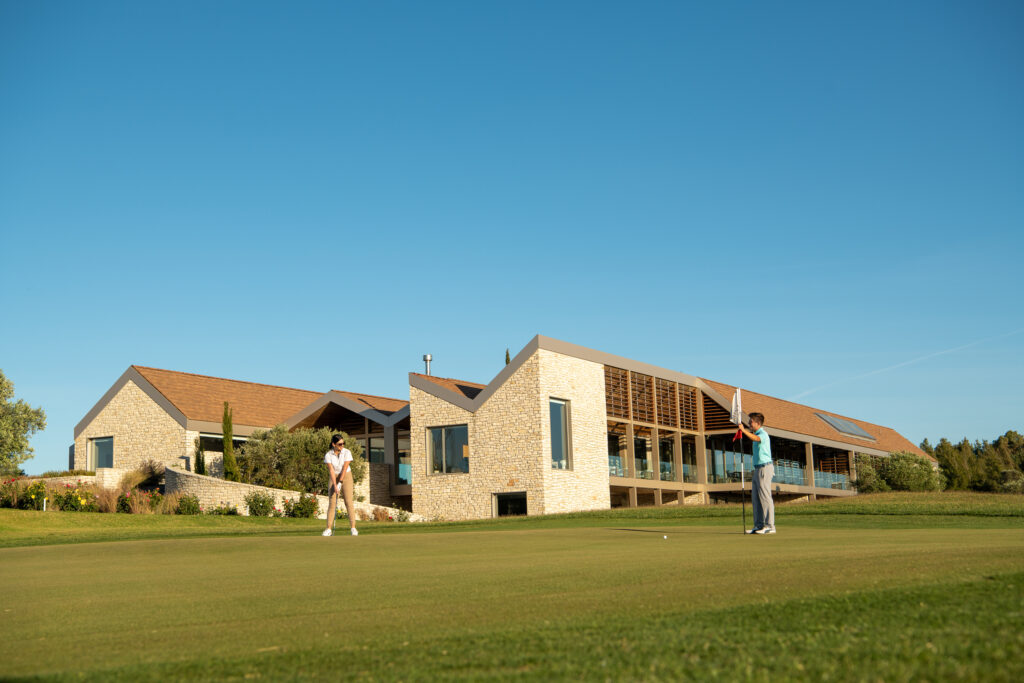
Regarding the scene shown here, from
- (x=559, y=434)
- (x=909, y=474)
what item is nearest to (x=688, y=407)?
(x=559, y=434)

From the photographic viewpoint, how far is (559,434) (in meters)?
35.0

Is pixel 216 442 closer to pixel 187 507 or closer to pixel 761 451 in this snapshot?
pixel 187 507

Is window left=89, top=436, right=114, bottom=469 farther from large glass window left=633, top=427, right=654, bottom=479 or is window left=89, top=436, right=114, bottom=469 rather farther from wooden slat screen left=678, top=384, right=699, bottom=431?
wooden slat screen left=678, top=384, right=699, bottom=431

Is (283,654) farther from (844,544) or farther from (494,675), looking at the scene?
(844,544)

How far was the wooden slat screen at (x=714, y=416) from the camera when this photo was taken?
4238 cm

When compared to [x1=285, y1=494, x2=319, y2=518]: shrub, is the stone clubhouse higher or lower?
higher

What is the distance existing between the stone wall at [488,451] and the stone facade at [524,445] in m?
0.04

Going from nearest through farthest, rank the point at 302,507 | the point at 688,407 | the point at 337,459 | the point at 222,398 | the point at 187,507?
the point at 337,459
the point at 187,507
the point at 302,507
the point at 222,398
the point at 688,407

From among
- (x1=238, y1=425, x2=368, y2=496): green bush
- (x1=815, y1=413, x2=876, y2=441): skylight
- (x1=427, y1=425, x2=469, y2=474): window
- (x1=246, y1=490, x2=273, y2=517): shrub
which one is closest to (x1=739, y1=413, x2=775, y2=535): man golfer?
(x1=246, y1=490, x2=273, y2=517): shrub

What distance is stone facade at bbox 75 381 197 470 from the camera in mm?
37969

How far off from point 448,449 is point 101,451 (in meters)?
15.9

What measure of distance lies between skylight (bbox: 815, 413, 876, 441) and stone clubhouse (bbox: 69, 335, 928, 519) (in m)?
5.76

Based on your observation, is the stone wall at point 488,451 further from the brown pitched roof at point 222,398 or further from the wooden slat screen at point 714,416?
the wooden slat screen at point 714,416

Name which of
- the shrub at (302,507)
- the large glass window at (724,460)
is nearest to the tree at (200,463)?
the shrub at (302,507)
